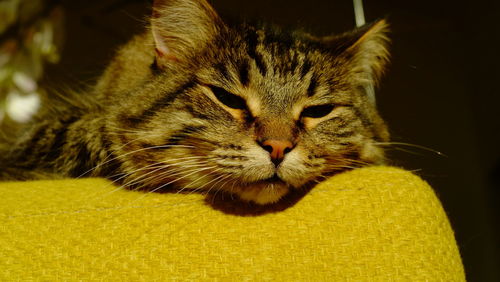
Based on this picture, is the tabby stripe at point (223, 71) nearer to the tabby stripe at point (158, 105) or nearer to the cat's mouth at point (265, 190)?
the tabby stripe at point (158, 105)

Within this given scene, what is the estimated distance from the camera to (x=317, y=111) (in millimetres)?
898

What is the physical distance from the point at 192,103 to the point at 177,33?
231mm

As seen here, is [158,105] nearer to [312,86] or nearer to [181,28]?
[181,28]

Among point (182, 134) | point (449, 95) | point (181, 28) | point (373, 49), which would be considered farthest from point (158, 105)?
point (449, 95)

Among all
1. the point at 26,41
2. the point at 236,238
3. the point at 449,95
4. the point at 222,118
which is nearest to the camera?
the point at 236,238

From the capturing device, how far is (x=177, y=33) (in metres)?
0.96

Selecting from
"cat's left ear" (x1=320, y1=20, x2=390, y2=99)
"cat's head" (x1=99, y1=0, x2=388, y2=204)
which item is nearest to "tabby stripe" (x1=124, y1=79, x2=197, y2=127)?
"cat's head" (x1=99, y1=0, x2=388, y2=204)

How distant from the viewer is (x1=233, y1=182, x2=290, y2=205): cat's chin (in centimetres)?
71

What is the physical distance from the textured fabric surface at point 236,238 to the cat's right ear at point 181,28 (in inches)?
16.0

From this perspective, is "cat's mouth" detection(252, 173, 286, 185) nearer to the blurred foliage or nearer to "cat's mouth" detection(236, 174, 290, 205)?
"cat's mouth" detection(236, 174, 290, 205)

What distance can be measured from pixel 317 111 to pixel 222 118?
234mm

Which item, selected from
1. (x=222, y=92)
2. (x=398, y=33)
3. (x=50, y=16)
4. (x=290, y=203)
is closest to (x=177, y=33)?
(x=222, y=92)

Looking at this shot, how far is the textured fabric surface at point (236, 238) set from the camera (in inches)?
23.7

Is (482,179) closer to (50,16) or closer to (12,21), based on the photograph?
(50,16)
